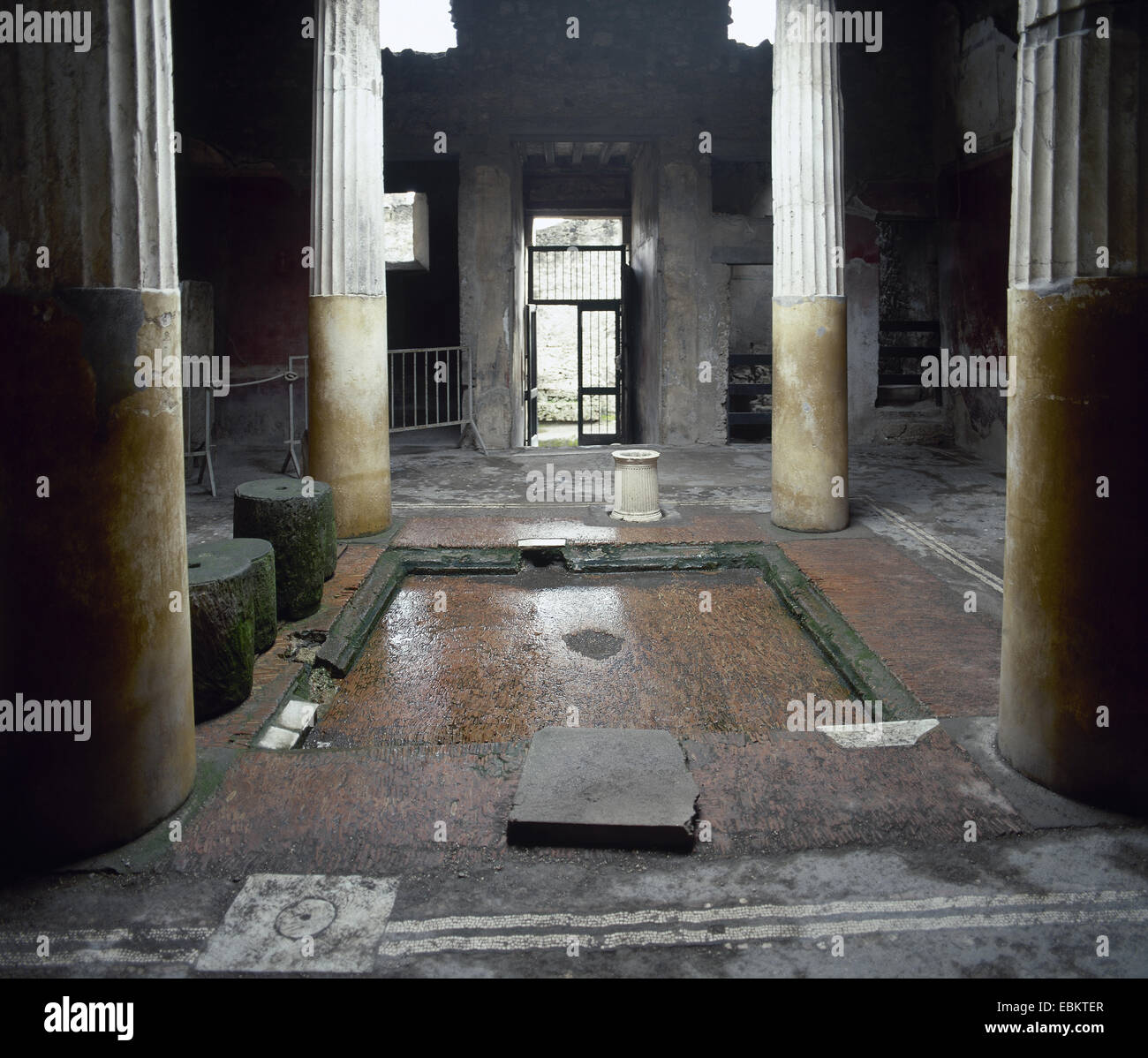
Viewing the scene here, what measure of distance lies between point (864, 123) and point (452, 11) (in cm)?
501

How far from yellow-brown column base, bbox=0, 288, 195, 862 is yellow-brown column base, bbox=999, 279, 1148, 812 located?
9.26 ft

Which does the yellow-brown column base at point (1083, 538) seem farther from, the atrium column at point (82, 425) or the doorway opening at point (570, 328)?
the doorway opening at point (570, 328)

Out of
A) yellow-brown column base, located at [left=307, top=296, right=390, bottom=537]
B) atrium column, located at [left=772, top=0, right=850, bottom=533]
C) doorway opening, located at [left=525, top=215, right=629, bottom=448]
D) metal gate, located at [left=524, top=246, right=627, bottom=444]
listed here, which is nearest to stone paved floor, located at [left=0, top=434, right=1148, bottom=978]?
yellow-brown column base, located at [left=307, top=296, right=390, bottom=537]

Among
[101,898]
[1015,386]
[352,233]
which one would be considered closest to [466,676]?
[101,898]

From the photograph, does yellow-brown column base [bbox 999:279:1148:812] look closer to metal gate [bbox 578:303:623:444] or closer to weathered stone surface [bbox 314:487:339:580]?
weathered stone surface [bbox 314:487:339:580]

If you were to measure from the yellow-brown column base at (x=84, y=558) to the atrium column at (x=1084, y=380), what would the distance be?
2.82m

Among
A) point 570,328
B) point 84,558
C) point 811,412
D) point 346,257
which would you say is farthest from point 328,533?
point 570,328

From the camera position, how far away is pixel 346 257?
23.4 ft

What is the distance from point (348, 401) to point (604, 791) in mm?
4400

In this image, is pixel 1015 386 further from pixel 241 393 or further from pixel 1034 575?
pixel 241 393

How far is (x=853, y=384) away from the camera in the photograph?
42.0ft

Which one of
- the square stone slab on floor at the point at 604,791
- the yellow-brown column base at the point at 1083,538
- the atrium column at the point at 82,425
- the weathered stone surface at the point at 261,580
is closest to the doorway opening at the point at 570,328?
the weathered stone surface at the point at 261,580

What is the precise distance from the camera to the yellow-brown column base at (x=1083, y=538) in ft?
10.9

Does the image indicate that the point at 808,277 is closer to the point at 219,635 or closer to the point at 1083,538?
the point at 1083,538
